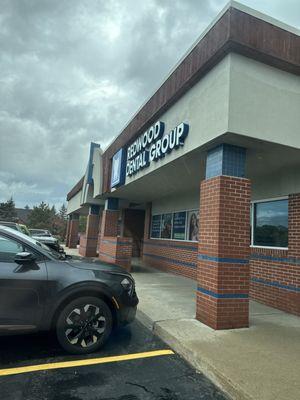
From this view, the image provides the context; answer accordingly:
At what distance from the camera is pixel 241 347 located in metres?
4.67

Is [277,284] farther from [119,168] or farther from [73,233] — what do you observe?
[73,233]

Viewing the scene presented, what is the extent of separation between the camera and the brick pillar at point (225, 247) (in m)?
5.61

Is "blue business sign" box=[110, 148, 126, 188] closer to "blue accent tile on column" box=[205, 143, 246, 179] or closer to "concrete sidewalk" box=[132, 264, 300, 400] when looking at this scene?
"concrete sidewalk" box=[132, 264, 300, 400]

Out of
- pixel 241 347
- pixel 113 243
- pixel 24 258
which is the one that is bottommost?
pixel 241 347

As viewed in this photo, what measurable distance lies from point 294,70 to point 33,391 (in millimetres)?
6427

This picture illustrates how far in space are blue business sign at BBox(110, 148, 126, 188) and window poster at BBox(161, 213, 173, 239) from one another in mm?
3137

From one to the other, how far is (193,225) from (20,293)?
854 cm

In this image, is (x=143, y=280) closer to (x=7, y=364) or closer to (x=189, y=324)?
(x=189, y=324)

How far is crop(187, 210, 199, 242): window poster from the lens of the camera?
11898 millimetres

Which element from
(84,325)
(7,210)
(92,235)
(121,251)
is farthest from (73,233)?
(7,210)

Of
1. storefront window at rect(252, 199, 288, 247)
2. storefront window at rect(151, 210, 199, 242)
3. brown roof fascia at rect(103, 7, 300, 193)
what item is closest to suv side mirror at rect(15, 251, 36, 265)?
brown roof fascia at rect(103, 7, 300, 193)

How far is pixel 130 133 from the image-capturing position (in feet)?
35.4

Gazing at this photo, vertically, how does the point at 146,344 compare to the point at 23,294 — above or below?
below

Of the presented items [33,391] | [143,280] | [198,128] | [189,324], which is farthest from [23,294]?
[143,280]
